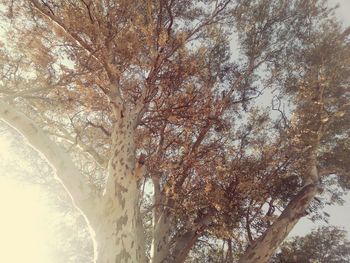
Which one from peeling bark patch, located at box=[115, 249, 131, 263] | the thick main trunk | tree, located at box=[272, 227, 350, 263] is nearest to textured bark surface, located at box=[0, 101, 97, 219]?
the thick main trunk

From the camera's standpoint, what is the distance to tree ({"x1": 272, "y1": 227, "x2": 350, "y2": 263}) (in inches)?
581

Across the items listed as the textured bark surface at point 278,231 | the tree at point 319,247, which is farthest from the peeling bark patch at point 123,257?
the tree at point 319,247

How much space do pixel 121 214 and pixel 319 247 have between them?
40.3 feet

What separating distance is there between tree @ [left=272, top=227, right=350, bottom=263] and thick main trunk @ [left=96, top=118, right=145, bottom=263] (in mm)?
9824

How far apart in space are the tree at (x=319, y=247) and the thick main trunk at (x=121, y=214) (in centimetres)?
982

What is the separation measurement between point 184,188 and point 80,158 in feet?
13.8

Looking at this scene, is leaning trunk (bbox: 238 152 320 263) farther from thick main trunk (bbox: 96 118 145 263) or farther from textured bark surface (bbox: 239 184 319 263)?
A: thick main trunk (bbox: 96 118 145 263)

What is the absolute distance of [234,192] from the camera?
1020cm

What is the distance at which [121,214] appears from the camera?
602 centimetres

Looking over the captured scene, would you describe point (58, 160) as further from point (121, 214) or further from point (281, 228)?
point (281, 228)

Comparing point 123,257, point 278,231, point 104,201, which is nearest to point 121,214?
point 104,201

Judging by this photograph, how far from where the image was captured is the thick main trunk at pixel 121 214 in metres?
5.68

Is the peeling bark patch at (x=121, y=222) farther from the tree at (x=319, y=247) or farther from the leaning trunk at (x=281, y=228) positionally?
the tree at (x=319, y=247)

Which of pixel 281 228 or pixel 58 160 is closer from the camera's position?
pixel 58 160
